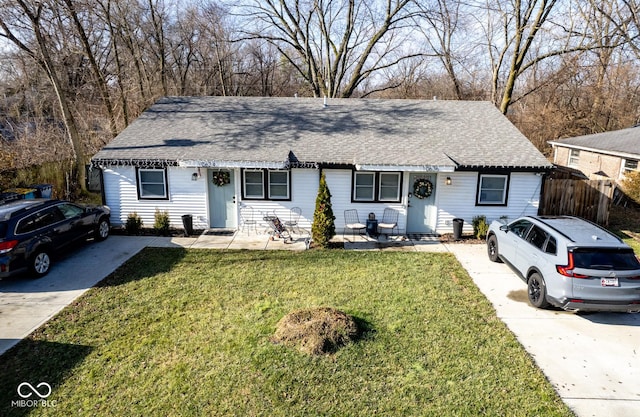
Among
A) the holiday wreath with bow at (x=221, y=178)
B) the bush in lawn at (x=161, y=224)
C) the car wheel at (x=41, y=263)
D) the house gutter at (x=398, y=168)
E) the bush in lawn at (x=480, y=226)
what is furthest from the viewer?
the holiday wreath with bow at (x=221, y=178)

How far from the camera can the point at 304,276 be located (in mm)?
9688

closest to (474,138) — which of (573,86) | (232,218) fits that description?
(232,218)

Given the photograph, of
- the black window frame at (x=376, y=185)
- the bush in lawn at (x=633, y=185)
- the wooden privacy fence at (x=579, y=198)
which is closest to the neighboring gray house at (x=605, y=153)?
the bush in lawn at (x=633, y=185)

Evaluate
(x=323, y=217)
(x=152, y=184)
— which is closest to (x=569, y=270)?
(x=323, y=217)

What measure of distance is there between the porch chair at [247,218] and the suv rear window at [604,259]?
9132 mm

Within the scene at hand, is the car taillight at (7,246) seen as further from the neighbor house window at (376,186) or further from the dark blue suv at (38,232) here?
the neighbor house window at (376,186)

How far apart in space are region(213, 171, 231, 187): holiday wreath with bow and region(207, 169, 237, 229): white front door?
0.11 ft

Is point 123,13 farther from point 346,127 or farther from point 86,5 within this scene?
point 346,127

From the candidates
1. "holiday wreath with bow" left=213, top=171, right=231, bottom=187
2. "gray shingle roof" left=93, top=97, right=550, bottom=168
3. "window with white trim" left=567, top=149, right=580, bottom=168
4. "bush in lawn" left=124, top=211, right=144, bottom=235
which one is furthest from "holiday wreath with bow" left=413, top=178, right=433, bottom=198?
"window with white trim" left=567, top=149, right=580, bottom=168

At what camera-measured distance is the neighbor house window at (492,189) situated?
13094 mm

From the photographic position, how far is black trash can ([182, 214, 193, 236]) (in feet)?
41.7

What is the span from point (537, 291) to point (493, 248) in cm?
277

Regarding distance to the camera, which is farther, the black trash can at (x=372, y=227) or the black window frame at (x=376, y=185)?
the black window frame at (x=376, y=185)

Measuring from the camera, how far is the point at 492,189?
43.4ft
